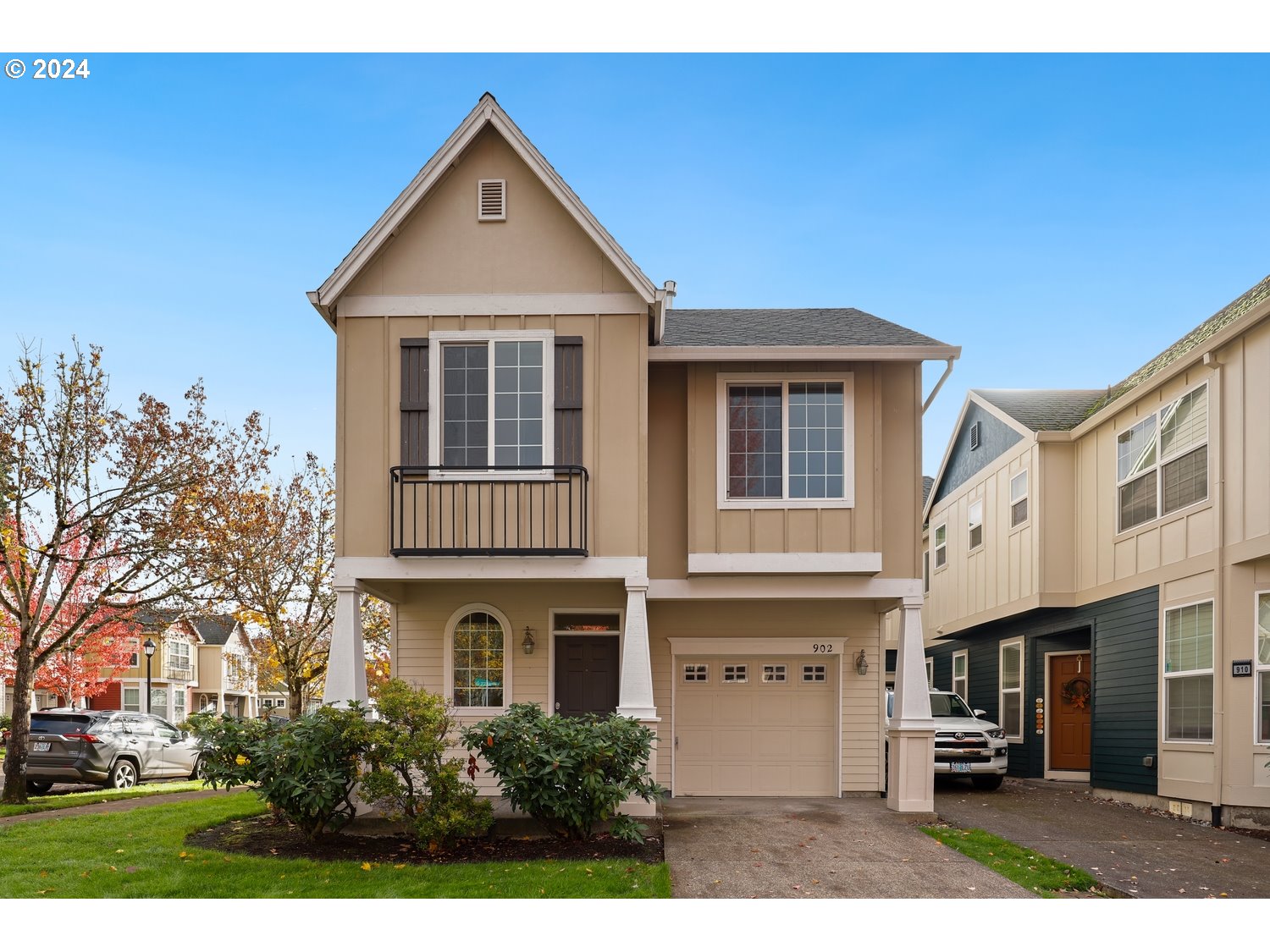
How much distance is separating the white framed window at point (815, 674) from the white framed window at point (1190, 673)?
471 cm

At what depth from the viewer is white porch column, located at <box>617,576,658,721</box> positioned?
1248cm

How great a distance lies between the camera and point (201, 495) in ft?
57.0

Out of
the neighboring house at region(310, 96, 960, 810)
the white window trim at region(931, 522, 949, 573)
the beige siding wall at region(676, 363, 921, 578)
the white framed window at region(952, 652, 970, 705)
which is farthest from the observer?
the white window trim at region(931, 522, 949, 573)

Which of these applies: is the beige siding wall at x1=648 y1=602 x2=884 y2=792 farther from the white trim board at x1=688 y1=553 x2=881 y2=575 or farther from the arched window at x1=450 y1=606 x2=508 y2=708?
the arched window at x1=450 y1=606 x2=508 y2=708

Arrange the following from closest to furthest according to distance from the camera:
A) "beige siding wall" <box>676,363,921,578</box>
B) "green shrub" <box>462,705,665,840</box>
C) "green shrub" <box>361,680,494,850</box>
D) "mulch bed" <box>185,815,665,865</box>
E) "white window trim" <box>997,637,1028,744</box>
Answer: "mulch bed" <box>185,815,665,865</box>, "green shrub" <box>361,680,494,850</box>, "green shrub" <box>462,705,665,840</box>, "beige siding wall" <box>676,363,921,578</box>, "white window trim" <box>997,637,1028,744</box>

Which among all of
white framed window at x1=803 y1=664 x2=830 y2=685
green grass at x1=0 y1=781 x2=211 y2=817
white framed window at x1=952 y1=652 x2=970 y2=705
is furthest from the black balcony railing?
white framed window at x1=952 y1=652 x2=970 y2=705

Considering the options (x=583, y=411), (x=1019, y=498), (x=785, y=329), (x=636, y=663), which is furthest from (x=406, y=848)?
(x=1019, y=498)

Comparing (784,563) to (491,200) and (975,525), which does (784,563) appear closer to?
(491,200)

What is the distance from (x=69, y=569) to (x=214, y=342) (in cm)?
927

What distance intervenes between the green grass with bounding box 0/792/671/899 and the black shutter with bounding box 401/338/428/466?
482cm

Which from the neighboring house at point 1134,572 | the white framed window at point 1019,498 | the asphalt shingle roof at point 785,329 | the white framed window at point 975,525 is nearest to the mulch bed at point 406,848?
the asphalt shingle roof at point 785,329

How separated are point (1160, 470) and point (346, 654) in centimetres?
1150

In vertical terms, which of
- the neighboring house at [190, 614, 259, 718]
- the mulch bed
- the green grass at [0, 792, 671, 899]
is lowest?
the neighboring house at [190, 614, 259, 718]

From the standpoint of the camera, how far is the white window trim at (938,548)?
2502cm
